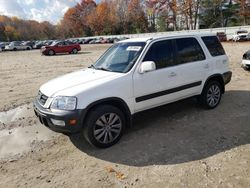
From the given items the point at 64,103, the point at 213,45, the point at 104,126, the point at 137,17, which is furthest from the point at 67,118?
the point at 137,17

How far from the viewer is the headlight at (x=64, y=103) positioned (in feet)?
13.3

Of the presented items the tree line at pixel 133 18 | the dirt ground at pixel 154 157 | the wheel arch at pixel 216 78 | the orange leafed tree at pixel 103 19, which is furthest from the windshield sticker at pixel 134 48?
the orange leafed tree at pixel 103 19

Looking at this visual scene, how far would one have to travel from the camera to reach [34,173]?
12.6 ft

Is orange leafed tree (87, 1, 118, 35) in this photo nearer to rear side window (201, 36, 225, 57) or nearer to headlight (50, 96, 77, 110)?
rear side window (201, 36, 225, 57)

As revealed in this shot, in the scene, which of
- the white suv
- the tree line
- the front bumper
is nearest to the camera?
the front bumper

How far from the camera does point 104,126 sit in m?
4.37

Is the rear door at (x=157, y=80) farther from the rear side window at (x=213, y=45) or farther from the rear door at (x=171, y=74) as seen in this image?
the rear side window at (x=213, y=45)

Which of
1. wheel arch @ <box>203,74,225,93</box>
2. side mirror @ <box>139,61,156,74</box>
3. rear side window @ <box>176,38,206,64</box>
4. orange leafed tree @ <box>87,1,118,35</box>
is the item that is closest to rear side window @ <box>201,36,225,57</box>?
rear side window @ <box>176,38,206,64</box>

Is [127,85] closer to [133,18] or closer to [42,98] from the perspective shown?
[42,98]

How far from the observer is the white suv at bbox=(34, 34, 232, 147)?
4133mm

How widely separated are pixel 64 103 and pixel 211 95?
11.8 ft

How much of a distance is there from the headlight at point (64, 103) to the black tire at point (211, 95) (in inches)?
124

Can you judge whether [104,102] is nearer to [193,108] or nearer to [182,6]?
[193,108]

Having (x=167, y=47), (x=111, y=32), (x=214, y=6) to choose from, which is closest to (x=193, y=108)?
(x=167, y=47)
